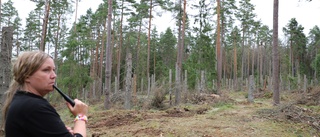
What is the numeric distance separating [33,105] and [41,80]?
0.23 m

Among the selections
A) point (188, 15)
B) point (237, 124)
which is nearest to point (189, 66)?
point (188, 15)

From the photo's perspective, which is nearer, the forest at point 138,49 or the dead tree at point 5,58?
the dead tree at point 5,58

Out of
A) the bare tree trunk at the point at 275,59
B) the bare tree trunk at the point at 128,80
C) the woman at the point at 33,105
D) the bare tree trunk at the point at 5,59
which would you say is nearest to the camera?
the woman at the point at 33,105

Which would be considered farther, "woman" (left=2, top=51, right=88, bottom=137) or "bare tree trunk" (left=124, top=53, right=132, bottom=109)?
"bare tree trunk" (left=124, top=53, right=132, bottom=109)

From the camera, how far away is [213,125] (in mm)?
6965

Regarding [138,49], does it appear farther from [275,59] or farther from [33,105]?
[33,105]

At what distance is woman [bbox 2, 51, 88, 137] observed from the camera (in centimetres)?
151

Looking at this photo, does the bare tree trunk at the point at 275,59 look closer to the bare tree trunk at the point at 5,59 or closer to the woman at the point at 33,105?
the bare tree trunk at the point at 5,59

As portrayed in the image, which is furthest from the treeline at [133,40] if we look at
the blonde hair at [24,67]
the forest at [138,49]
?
the blonde hair at [24,67]

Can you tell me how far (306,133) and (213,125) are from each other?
2.43 metres

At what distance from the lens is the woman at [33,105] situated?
1511mm

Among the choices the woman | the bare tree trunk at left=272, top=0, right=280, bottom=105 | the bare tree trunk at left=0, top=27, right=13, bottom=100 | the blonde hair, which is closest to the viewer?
the woman

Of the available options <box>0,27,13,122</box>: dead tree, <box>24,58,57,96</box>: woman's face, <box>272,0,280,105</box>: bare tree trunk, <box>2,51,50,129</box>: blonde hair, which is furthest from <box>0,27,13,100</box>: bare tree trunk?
<box>272,0,280,105</box>: bare tree trunk

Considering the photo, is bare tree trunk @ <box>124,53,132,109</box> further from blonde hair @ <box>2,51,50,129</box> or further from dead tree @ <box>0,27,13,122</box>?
blonde hair @ <box>2,51,50,129</box>
